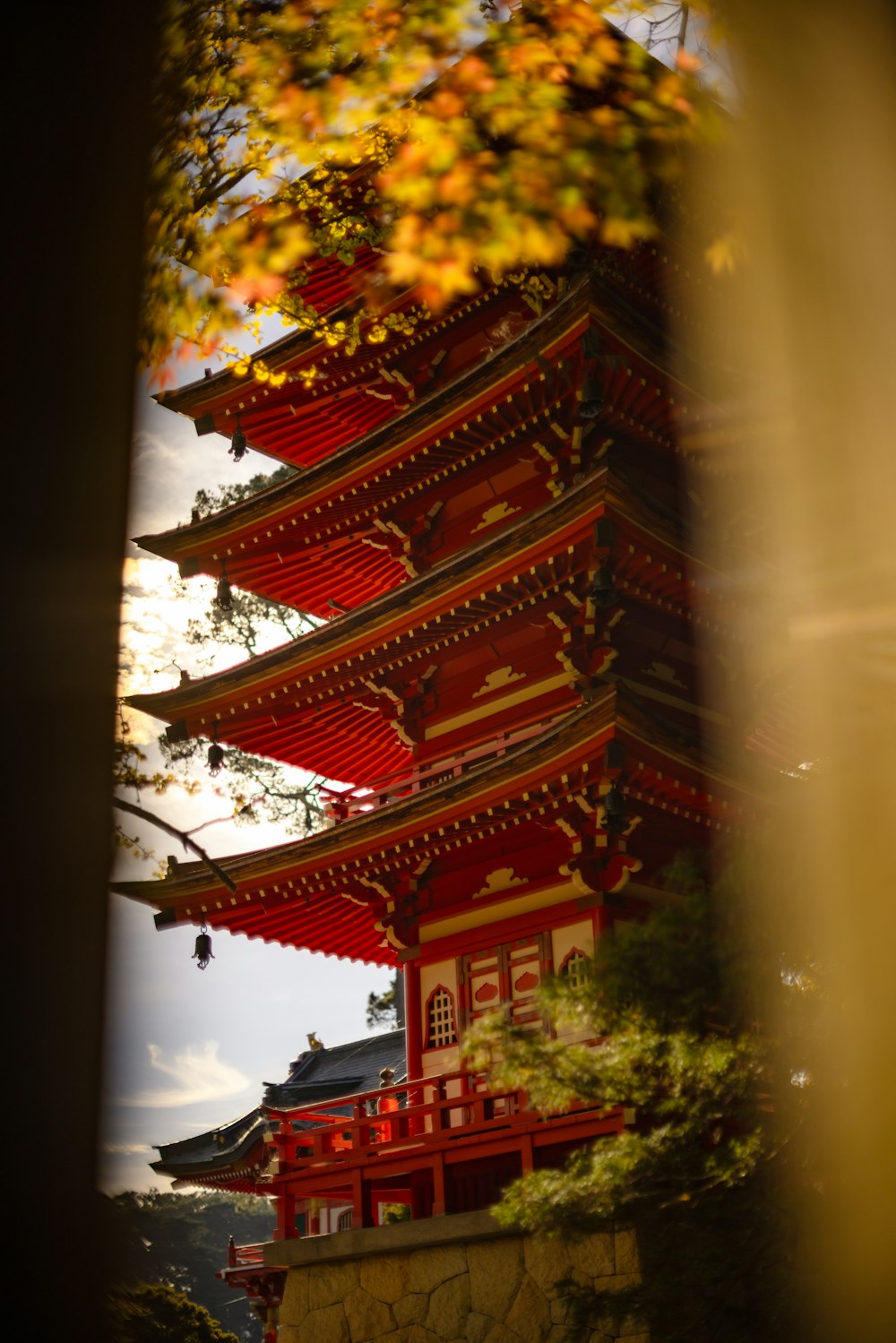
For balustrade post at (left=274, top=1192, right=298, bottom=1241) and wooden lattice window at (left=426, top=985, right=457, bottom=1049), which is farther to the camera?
wooden lattice window at (left=426, top=985, right=457, bottom=1049)

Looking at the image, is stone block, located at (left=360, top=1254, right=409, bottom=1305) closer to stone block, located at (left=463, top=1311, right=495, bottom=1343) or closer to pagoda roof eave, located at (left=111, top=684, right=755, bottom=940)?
stone block, located at (left=463, top=1311, right=495, bottom=1343)

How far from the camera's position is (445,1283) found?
8.21 metres

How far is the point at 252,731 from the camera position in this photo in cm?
1217

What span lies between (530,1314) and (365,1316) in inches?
63.8

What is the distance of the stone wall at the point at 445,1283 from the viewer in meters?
7.44

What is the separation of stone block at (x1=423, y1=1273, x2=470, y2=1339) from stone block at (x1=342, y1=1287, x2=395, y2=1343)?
43cm

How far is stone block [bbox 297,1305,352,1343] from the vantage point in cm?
879

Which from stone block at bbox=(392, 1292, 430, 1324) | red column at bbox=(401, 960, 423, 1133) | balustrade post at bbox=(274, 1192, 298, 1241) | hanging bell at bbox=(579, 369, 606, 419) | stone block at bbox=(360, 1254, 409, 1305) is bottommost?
stone block at bbox=(392, 1292, 430, 1324)

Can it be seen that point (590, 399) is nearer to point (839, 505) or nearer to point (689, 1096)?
point (839, 505)

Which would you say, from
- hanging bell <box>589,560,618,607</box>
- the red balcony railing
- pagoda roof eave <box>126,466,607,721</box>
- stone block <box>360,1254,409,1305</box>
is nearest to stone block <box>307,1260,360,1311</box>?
stone block <box>360,1254,409,1305</box>

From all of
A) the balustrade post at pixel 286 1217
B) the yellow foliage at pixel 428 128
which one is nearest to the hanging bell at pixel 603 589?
the yellow foliage at pixel 428 128

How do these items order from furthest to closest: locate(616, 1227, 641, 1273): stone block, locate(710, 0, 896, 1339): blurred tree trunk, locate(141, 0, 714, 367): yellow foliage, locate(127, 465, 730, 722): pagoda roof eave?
locate(127, 465, 730, 722): pagoda roof eave
locate(616, 1227, 641, 1273): stone block
locate(141, 0, 714, 367): yellow foliage
locate(710, 0, 896, 1339): blurred tree trunk

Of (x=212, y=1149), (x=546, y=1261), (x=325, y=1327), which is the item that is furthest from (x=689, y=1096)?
(x=212, y=1149)

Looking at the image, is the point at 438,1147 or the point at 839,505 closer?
the point at 839,505
